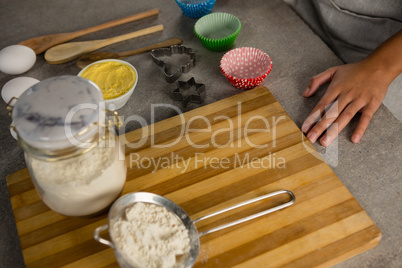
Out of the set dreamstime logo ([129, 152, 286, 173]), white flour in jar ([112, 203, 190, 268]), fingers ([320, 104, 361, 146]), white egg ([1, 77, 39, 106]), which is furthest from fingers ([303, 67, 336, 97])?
white egg ([1, 77, 39, 106])

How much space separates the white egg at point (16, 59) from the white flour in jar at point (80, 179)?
50cm

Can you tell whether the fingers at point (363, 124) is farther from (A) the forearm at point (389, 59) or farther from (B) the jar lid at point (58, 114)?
(B) the jar lid at point (58, 114)

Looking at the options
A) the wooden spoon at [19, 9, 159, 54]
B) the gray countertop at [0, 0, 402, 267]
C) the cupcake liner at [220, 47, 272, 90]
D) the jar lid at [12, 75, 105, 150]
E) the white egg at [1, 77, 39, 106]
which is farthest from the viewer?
the wooden spoon at [19, 9, 159, 54]

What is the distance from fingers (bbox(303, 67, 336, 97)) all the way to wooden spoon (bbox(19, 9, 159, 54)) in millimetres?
586

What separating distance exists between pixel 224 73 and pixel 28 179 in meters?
0.55

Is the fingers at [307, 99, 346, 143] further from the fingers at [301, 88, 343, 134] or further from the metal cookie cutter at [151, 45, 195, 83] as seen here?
the metal cookie cutter at [151, 45, 195, 83]

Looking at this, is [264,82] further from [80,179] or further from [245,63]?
[80,179]

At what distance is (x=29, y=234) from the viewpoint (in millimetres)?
728

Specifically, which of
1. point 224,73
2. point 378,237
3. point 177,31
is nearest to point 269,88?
point 224,73

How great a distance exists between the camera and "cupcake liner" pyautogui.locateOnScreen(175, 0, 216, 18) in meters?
1.13

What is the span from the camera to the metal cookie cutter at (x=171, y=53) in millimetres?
1007

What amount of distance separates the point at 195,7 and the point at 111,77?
15.2 inches

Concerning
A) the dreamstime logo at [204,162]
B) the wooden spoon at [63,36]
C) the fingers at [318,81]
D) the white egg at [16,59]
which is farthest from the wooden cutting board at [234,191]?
the wooden spoon at [63,36]

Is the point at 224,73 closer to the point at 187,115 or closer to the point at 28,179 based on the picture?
the point at 187,115
